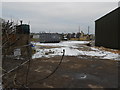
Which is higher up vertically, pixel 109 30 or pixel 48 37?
pixel 109 30

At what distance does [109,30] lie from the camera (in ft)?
49.4

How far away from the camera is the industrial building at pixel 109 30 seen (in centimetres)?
1309

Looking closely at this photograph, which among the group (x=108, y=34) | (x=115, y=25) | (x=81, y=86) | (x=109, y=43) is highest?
(x=115, y=25)

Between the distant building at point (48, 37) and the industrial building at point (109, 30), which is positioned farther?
the distant building at point (48, 37)

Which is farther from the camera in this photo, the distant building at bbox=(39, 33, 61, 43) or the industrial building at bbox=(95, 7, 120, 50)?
the distant building at bbox=(39, 33, 61, 43)

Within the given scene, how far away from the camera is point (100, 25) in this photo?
59.3 ft

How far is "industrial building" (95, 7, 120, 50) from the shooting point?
13.1 metres

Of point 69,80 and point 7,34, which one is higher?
point 7,34

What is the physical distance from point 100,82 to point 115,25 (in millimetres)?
11652

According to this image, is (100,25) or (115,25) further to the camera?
(100,25)

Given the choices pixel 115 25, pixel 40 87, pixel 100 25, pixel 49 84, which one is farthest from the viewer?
pixel 100 25

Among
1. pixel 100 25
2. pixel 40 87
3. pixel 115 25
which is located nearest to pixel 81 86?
pixel 40 87

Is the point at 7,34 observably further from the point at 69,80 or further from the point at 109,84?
the point at 109,84

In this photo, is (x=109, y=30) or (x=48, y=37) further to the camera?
(x=48, y=37)
